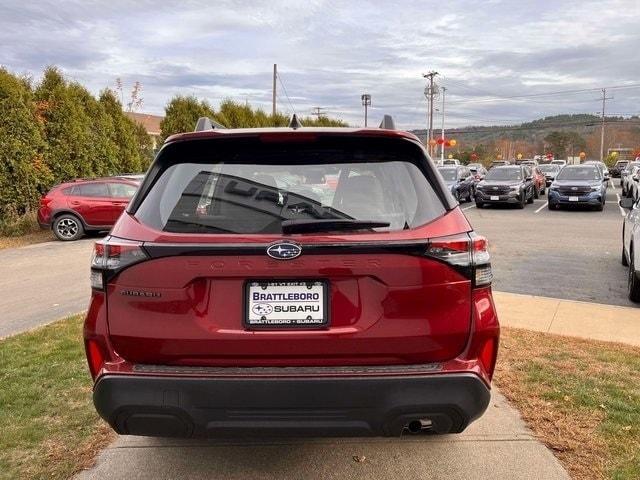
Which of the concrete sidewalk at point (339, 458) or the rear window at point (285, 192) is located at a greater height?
the rear window at point (285, 192)

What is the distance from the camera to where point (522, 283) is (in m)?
8.56

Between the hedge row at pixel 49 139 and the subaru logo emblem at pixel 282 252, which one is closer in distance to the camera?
the subaru logo emblem at pixel 282 252

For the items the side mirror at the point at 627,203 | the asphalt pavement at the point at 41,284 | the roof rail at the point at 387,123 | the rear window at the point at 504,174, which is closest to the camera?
the roof rail at the point at 387,123

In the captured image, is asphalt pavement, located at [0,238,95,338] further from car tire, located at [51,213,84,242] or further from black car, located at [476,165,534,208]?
black car, located at [476,165,534,208]

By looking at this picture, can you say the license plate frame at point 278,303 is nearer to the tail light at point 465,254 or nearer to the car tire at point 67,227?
A: the tail light at point 465,254

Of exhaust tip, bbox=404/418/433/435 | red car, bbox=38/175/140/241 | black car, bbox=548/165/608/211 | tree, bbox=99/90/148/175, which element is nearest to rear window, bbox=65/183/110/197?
red car, bbox=38/175/140/241

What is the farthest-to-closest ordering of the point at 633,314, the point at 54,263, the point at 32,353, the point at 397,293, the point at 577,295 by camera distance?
the point at 54,263
the point at 577,295
the point at 633,314
the point at 32,353
the point at 397,293

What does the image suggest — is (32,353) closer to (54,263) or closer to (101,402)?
(101,402)

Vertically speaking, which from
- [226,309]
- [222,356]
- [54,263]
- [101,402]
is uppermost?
[226,309]

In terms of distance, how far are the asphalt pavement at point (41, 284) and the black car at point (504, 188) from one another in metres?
15.3

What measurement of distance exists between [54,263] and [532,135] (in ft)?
431

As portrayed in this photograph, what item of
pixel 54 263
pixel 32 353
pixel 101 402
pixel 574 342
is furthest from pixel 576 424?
pixel 54 263

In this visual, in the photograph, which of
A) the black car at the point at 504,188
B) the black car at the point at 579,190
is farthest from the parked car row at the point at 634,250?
the black car at the point at 504,188

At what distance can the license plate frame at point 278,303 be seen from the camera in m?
2.45
